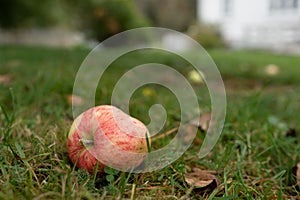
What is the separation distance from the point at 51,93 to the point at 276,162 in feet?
4.08

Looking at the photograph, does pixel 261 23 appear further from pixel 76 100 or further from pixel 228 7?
pixel 76 100

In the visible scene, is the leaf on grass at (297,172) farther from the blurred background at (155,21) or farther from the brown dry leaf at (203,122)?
the blurred background at (155,21)

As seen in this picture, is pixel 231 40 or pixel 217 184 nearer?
pixel 217 184

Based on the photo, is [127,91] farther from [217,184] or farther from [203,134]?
[217,184]

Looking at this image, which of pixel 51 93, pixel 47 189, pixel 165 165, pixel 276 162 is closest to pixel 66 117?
pixel 51 93

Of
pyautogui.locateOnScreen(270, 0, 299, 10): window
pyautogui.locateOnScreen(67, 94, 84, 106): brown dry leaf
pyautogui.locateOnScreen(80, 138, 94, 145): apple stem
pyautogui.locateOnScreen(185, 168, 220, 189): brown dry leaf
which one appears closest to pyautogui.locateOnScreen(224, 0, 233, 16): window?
pyautogui.locateOnScreen(270, 0, 299, 10): window

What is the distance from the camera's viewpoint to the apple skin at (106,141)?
42.6 inches

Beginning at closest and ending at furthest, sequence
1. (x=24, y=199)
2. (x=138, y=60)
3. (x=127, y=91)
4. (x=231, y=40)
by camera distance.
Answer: (x=24, y=199) < (x=127, y=91) < (x=138, y=60) < (x=231, y=40)

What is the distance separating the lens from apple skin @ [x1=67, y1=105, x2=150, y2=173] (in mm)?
1081

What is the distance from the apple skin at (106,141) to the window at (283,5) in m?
14.5

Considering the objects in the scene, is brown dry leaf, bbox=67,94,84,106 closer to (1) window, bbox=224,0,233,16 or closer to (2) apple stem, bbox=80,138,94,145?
(2) apple stem, bbox=80,138,94,145

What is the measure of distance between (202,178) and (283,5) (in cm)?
1464

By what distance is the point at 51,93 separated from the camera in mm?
2102

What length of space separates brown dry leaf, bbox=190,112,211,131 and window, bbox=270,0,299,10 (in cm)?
1376
